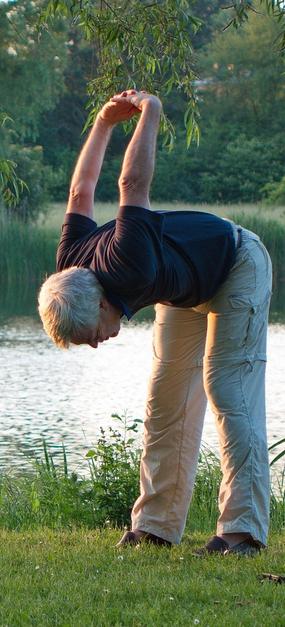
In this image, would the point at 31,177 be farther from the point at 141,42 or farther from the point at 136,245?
the point at 136,245

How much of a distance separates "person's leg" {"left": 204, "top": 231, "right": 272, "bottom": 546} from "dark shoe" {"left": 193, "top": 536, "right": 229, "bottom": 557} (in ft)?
0.07

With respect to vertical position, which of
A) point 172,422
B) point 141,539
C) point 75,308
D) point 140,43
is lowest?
point 141,539

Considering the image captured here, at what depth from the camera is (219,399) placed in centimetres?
438

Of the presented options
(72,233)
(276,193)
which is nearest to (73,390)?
(72,233)

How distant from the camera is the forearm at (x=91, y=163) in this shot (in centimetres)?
444

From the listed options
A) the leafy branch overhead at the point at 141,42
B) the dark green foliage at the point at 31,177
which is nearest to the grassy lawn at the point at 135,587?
the leafy branch overhead at the point at 141,42

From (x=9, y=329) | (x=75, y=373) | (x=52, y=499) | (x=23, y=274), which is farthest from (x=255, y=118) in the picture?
(x=52, y=499)

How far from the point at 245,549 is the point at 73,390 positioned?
28.6 feet

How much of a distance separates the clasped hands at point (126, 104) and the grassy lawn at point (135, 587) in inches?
59.4

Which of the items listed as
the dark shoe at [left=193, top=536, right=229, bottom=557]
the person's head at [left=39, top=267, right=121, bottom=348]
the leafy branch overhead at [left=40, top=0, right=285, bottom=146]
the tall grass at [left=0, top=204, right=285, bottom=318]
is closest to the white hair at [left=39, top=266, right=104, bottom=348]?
the person's head at [left=39, top=267, right=121, bottom=348]

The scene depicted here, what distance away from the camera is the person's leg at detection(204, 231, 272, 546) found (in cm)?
435

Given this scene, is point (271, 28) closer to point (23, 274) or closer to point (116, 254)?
point (23, 274)

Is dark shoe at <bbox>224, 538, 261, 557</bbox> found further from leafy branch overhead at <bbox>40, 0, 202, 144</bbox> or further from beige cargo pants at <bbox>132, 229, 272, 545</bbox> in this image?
leafy branch overhead at <bbox>40, 0, 202, 144</bbox>

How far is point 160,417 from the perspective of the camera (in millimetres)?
4637
